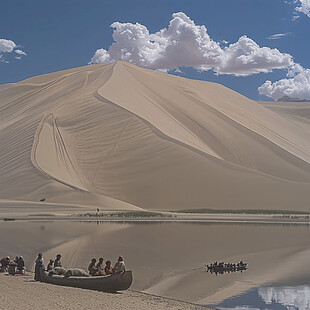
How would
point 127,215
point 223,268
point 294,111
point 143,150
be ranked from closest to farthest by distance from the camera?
1. point 223,268
2. point 127,215
3. point 143,150
4. point 294,111

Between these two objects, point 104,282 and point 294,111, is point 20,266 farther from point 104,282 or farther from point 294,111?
point 294,111

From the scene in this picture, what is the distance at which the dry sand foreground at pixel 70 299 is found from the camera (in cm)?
1402

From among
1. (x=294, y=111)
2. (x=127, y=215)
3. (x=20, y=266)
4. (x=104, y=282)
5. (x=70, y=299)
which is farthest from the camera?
(x=294, y=111)

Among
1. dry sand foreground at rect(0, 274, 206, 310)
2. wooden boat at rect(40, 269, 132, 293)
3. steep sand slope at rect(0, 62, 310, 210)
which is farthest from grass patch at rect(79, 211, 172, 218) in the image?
wooden boat at rect(40, 269, 132, 293)

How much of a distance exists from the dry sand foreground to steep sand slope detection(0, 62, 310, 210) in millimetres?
39036

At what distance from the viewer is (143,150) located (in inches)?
2734

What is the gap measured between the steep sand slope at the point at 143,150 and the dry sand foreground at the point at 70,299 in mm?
39036

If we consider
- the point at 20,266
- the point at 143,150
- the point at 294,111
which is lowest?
the point at 20,266

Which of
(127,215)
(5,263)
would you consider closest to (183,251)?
(5,263)

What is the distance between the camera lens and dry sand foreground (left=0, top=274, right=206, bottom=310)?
46.0 feet

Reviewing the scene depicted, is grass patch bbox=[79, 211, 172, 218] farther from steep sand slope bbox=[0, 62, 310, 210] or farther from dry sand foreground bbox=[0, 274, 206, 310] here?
dry sand foreground bbox=[0, 274, 206, 310]

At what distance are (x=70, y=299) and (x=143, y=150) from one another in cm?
5469

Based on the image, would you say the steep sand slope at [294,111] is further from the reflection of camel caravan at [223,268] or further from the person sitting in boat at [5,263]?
the person sitting in boat at [5,263]

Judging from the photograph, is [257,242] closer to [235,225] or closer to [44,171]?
[235,225]
